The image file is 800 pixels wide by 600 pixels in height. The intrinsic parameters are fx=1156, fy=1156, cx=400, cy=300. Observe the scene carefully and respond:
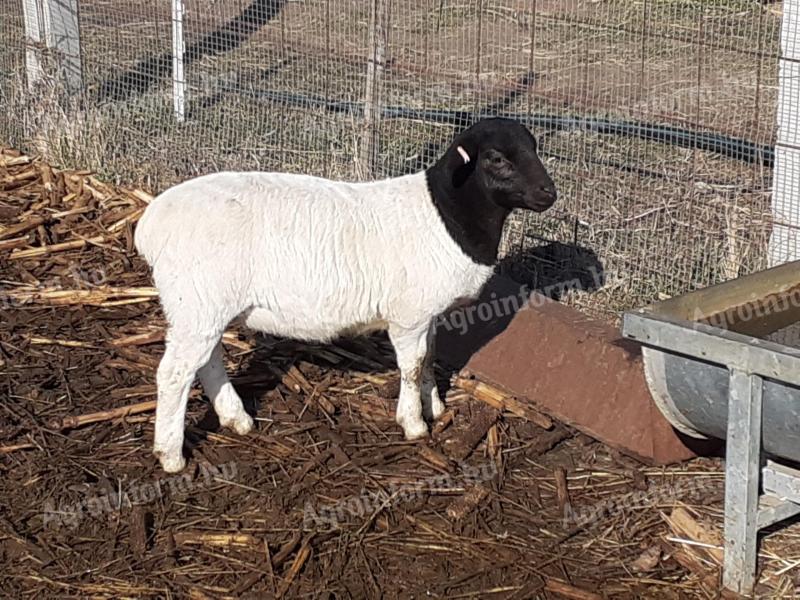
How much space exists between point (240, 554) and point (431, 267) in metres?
1.69

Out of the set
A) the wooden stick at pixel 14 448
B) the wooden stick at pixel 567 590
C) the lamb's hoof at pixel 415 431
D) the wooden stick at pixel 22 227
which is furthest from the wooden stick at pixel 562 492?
the wooden stick at pixel 22 227

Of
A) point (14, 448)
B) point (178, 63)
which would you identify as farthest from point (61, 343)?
point (178, 63)

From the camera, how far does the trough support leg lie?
14.5ft

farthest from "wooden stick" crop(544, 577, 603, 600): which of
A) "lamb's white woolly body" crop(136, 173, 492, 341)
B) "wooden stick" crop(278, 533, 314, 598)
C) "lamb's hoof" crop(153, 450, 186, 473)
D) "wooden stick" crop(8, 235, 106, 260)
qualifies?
"wooden stick" crop(8, 235, 106, 260)

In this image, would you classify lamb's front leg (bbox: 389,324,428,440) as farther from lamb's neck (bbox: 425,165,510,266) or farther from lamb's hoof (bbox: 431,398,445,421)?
lamb's neck (bbox: 425,165,510,266)

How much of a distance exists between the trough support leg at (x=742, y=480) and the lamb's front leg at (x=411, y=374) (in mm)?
1760

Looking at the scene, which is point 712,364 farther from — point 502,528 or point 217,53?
point 217,53

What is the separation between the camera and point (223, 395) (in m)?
5.89

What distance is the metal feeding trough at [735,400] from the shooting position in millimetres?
4340

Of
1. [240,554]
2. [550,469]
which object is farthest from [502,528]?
[240,554]

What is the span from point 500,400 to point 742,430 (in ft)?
6.52

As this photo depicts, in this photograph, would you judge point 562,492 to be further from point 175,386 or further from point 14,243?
point 14,243

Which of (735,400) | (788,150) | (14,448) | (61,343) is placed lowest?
(14,448)

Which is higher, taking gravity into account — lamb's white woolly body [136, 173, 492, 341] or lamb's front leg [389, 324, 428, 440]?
lamb's white woolly body [136, 173, 492, 341]
